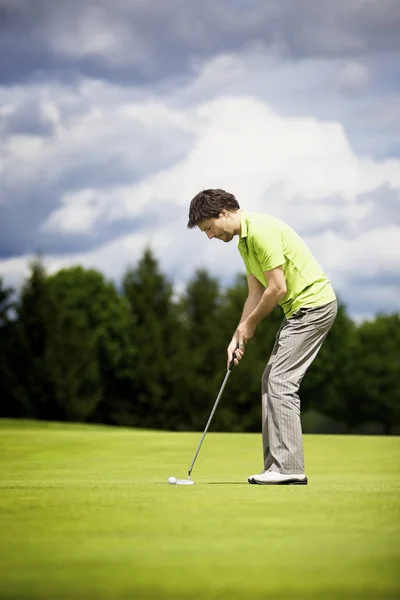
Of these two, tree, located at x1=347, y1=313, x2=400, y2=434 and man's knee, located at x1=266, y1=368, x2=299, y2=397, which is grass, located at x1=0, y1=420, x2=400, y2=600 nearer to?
man's knee, located at x1=266, y1=368, x2=299, y2=397

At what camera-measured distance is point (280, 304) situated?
6547 mm

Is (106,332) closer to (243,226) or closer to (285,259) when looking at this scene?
(285,259)

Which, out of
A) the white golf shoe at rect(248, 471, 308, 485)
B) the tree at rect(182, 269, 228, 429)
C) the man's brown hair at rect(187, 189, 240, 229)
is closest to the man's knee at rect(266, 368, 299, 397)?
the white golf shoe at rect(248, 471, 308, 485)

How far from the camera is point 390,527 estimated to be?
3668mm

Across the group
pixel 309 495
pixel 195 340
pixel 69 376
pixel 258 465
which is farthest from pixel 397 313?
pixel 309 495

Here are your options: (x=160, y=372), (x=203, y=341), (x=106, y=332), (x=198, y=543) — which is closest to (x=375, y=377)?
(x=203, y=341)

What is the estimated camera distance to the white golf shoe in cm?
625

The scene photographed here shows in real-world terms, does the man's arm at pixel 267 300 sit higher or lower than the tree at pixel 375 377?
higher

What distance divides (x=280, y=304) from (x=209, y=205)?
2.81ft

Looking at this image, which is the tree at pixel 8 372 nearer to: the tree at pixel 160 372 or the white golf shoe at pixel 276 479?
the tree at pixel 160 372

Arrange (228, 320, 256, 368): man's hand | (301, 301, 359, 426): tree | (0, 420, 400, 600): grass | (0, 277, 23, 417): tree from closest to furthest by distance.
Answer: (0, 420, 400, 600): grass → (228, 320, 256, 368): man's hand → (0, 277, 23, 417): tree → (301, 301, 359, 426): tree

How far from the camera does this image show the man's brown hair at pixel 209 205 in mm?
6332

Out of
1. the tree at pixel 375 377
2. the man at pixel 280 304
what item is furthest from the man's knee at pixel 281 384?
the tree at pixel 375 377

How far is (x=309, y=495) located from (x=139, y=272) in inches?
1979
